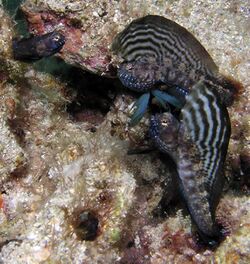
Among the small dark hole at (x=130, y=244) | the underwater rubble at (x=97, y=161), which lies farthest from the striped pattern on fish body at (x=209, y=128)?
the small dark hole at (x=130, y=244)

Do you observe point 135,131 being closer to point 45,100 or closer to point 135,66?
point 135,66

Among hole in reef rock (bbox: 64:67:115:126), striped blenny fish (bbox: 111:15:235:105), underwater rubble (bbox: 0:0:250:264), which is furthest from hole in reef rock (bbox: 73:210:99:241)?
hole in reef rock (bbox: 64:67:115:126)

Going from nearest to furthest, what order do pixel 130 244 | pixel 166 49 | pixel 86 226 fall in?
1. pixel 86 226
2. pixel 130 244
3. pixel 166 49

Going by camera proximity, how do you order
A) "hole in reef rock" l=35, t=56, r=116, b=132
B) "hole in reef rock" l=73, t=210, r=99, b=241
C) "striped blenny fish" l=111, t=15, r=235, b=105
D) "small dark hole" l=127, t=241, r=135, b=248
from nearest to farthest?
"hole in reef rock" l=73, t=210, r=99, b=241, "small dark hole" l=127, t=241, r=135, b=248, "striped blenny fish" l=111, t=15, r=235, b=105, "hole in reef rock" l=35, t=56, r=116, b=132

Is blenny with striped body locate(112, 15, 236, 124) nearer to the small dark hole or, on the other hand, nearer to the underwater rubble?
the underwater rubble

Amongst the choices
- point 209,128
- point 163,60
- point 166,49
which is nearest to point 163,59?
point 163,60

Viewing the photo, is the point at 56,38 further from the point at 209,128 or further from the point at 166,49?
the point at 209,128

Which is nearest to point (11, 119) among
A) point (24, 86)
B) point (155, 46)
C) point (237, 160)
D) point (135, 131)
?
point (24, 86)
